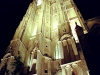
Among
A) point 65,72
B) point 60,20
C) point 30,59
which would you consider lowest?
point 65,72

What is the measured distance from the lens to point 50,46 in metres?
22.2

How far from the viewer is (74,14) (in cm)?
2894

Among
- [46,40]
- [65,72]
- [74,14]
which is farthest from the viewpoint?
[74,14]

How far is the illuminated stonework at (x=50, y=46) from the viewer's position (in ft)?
57.0

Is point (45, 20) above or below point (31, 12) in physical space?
below

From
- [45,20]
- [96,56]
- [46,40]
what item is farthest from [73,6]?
[96,56]

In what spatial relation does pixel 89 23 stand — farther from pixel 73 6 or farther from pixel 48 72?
pixel 48 72

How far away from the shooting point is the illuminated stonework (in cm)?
1738

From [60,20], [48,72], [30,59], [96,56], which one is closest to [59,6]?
[60,20]

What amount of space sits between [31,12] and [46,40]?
1153 cm

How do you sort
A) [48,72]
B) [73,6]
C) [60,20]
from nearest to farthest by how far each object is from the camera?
[48,72], [60,20], [73,6]

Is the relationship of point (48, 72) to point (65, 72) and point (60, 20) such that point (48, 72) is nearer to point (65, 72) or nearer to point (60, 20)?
point (65, 72)

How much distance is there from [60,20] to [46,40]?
454cm

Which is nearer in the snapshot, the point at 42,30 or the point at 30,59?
the point at 30,59
